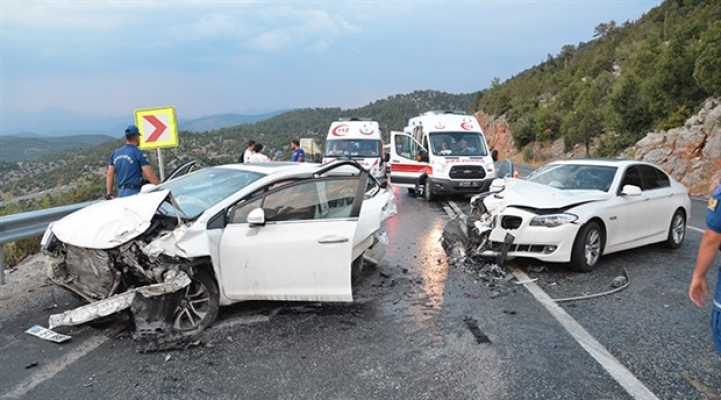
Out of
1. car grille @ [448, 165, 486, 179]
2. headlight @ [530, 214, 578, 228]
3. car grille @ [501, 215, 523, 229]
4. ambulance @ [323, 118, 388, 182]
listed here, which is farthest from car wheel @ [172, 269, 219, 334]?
ambulance @ [323, 118, 388, 182]

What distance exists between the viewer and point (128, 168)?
269 inches

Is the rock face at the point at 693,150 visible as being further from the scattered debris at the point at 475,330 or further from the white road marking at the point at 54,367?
the white road marking at the point at 54,367

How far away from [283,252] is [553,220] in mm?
3551

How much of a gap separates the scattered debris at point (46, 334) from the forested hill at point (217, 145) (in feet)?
12.5

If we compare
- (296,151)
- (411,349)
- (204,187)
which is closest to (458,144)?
(296,151)

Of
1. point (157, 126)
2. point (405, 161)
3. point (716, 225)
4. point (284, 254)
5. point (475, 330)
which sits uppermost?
point (157, 126)

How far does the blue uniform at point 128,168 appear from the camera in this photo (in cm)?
683

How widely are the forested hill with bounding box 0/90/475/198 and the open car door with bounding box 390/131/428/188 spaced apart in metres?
5.61

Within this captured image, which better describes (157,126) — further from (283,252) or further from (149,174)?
(283,252)

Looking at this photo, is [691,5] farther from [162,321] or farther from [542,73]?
[162,321]

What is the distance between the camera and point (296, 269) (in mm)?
4555

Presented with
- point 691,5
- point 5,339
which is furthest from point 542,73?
point 5,339

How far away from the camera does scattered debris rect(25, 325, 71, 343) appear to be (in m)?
4.26

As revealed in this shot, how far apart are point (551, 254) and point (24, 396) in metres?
5.53
